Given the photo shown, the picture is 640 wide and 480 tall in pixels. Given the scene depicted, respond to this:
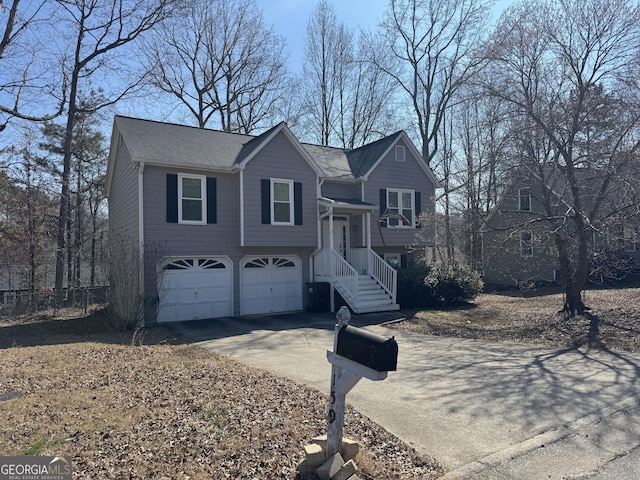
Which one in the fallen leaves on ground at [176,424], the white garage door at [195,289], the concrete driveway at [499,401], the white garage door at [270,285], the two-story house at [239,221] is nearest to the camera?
the fallen leaves on ground at [176,424]

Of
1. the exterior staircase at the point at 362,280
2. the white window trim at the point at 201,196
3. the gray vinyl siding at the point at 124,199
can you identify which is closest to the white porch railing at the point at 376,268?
the exterior staircase at the point at 362,280

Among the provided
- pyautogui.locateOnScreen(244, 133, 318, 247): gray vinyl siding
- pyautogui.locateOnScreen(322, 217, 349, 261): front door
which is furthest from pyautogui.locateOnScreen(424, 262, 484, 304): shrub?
pyautogui.locateOnScreen(244, 133, 318, 247): gray vinyl siding

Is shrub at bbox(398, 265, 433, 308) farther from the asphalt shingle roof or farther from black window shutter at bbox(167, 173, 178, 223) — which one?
black window shutter at bbox(167, 173, 178, 223)

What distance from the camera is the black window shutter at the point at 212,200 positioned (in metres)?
15.0

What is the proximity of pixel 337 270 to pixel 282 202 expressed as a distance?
3.26 metres

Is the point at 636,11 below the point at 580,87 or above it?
above

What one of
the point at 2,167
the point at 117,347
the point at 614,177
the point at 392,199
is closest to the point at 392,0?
the point at 392,199

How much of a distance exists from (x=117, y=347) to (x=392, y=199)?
13.1m

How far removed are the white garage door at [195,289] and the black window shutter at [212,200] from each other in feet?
4.85

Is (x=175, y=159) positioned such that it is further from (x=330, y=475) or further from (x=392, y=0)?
(x=392, y=0)

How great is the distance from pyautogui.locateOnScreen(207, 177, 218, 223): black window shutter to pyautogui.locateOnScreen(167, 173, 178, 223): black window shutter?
1.09 m

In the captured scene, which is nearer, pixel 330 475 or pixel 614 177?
pixel 330 475

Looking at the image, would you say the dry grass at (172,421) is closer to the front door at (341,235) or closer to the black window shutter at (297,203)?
the black window shutter at (297,203)

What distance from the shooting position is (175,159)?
1421 cm
